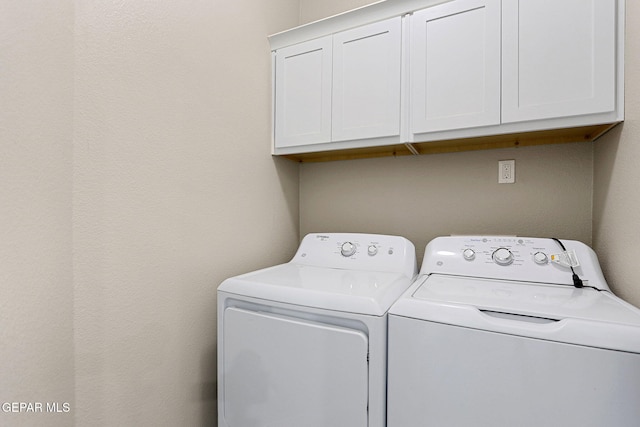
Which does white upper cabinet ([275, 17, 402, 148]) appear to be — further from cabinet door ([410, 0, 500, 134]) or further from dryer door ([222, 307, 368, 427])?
dryer door ([222, 307, 368, 427])

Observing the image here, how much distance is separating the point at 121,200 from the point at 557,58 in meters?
1.66

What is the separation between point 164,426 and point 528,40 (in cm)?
205

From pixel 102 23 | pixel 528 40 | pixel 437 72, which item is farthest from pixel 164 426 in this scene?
pixel 528 40

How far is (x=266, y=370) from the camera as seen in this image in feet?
3.67

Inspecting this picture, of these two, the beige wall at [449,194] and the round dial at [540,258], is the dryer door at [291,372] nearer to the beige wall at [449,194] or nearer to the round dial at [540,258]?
the round dial at [540,258]

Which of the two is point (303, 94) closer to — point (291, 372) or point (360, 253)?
point (360, 253)

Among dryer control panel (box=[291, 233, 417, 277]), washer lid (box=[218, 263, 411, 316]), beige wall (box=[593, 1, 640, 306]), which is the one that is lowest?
washer lid (box=[218, 263, 411, 316])

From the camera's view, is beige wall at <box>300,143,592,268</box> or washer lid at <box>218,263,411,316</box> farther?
beige wall at <box>300,143,592,268</box>

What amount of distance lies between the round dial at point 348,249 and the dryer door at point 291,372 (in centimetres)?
55

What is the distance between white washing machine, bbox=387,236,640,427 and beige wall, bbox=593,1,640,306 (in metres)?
0.12

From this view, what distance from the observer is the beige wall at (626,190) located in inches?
39.1

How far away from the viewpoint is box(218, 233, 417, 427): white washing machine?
0.95 meters

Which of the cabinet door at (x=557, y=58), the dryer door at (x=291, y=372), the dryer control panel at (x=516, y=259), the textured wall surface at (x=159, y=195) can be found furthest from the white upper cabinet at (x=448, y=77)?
the dryer door at (x=291, y=372)

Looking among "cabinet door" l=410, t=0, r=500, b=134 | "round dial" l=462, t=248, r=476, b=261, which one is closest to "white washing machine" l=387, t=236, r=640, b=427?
"round dial" l=462, t=248, r=476, b=261
